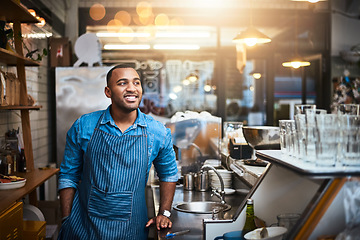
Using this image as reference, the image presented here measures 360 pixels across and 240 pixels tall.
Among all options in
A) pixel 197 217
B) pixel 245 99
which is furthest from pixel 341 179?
pixel 245 99

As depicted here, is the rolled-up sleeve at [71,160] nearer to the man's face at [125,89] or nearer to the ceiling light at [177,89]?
the man's face at [125,89]

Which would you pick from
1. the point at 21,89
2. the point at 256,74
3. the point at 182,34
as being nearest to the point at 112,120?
the point at 21,89

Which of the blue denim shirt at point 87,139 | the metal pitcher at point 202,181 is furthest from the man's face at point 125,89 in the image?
the metal pitcher at point 202,181

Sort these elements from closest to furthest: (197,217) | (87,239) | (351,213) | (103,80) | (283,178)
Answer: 1. (351,213)
2. (283,178)
3. (87,239)
4. (197,217)
5. (103,80)

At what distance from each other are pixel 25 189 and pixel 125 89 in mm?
1518

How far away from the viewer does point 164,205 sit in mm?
2500

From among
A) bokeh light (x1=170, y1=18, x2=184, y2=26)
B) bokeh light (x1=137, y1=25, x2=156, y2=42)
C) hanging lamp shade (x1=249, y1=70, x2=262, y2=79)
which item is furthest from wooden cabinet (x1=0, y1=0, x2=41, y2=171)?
hanging lamp shade (x1=249, y1=70, x2=262, y2=79)

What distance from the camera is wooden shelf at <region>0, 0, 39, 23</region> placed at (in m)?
3.47

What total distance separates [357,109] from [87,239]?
5.04 feet

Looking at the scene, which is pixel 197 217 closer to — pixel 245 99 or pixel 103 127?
pixel 103 127

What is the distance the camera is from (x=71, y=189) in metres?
2.46

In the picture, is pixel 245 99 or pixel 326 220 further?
pixel 245 99

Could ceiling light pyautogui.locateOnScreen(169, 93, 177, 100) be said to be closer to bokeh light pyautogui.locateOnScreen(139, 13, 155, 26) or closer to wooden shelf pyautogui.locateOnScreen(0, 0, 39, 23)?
bokeh light pyautogui.locateOnScreen(139, 13, 155, 26)

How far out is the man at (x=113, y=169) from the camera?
2340mm
